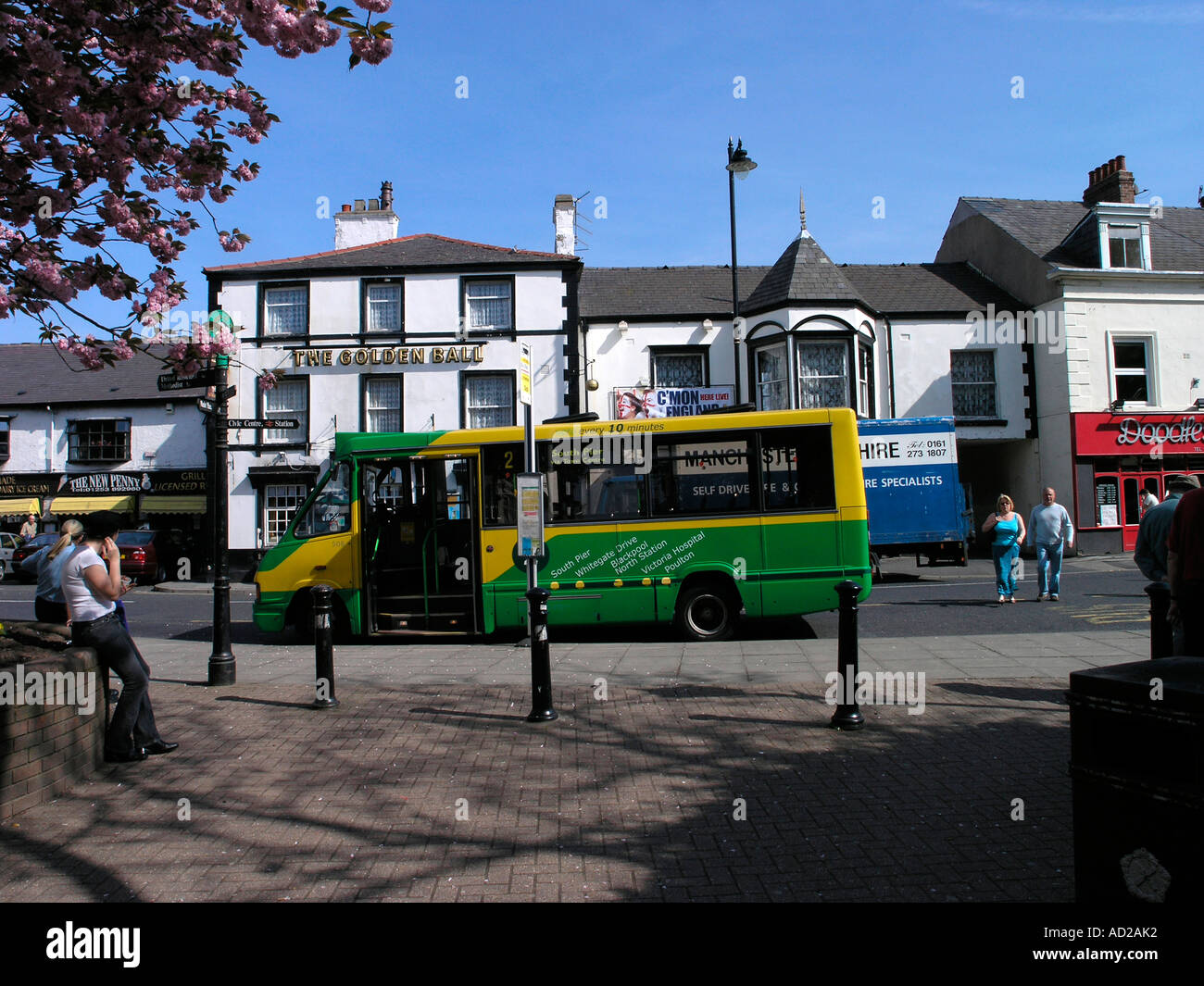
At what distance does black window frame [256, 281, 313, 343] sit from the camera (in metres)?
24.5

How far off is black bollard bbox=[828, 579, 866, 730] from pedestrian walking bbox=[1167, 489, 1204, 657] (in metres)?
2.03

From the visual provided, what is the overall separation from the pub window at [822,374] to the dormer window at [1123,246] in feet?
29.3

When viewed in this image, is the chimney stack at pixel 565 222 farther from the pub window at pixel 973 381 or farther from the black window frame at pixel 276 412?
the pub window at pixel 973 381

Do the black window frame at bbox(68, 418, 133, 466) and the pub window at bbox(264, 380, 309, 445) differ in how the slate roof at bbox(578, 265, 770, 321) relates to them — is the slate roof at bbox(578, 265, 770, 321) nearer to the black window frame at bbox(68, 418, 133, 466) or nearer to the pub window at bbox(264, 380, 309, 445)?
the pub window at bbox(264, 380, 309, 445)

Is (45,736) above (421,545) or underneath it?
underneath

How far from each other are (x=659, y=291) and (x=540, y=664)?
70.9ft

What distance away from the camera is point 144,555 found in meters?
22.9

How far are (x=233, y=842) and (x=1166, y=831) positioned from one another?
13.4 ft

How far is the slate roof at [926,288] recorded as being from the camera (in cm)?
2545

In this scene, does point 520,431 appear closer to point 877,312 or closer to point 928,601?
A: point 928,601

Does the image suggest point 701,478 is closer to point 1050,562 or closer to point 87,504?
point 1050,562

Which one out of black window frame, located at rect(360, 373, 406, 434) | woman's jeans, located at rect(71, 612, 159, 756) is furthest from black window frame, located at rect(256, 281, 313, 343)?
woman's jeans, located at rect(71, 612, 159, 756)

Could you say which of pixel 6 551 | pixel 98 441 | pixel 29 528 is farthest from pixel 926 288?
pixel 29 528

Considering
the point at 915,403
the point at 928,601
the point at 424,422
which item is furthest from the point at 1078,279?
the point at 424,422
